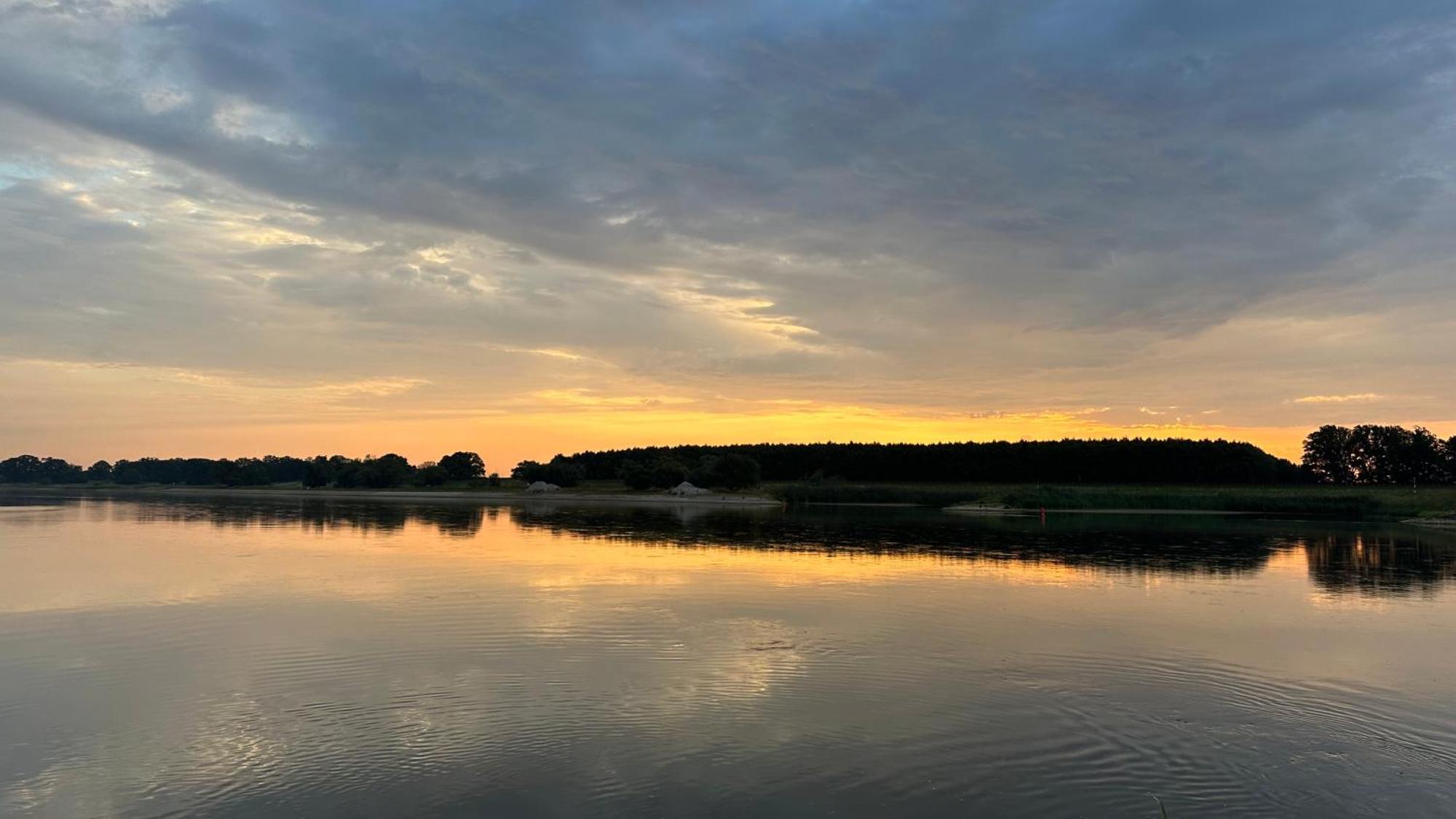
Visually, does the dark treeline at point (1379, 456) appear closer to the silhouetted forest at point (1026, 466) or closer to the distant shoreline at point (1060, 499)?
the silhouetted forest at point (1026, 466)

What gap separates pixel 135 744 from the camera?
1039 centimetres

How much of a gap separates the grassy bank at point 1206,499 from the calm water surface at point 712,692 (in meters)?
64.9

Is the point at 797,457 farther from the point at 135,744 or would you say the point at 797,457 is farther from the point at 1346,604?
the point at 135,744

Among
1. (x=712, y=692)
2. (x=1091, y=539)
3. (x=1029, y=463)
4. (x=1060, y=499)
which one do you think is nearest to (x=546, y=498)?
(x=1060, y=499)

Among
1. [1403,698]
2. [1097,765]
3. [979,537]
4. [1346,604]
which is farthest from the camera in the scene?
[979,537]

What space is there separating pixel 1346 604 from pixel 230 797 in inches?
1047

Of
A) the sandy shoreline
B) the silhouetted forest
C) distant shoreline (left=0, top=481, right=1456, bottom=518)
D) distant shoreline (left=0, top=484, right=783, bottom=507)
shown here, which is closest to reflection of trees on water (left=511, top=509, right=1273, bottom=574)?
distant shoreline (left=0, top=481, right=1456, bottom=518)

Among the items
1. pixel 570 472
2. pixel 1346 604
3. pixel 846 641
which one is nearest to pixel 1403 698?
pixel 846 641

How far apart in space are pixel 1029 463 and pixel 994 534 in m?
94.0

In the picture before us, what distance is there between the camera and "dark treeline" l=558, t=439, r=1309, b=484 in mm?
131500

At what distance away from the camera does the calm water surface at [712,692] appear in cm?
909

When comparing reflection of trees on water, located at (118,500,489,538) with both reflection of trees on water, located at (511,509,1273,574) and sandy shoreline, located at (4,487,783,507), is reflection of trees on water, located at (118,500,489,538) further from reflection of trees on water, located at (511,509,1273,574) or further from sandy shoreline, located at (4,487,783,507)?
sandy shoreline, located at (4,487,783,507)

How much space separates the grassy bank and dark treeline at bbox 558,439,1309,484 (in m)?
13.9

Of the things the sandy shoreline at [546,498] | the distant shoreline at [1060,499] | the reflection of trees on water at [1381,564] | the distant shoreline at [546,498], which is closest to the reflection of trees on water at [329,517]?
the sandy shoreline at [546,498]
